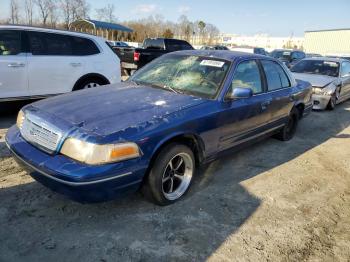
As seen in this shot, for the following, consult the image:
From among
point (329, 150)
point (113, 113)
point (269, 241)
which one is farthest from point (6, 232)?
point (329, 150)

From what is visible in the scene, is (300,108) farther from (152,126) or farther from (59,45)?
(59,45)

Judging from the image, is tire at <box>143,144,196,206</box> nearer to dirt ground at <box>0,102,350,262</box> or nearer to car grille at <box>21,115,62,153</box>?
dirt ground at <box>0,102,350,262</box>

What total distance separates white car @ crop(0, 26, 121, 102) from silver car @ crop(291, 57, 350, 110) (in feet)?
18.4

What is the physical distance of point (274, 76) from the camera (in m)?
5.34

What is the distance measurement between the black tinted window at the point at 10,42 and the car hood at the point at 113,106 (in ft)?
8.66

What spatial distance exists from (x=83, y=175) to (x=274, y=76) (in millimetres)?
3656

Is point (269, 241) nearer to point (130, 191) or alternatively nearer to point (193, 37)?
point (130, 191)

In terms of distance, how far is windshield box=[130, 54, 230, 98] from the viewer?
4.16 meters

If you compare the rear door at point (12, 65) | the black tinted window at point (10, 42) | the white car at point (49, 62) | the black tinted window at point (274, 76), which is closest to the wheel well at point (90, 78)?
the white car at point (49, 62)

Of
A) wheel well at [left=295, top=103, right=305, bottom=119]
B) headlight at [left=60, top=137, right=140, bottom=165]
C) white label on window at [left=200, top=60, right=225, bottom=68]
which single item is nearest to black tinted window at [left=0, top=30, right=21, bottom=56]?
white label on window at [left=200, top=60, right=225, bottom=68]

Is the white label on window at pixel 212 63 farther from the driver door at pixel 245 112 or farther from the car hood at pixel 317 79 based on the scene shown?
the car hood at pixel 317 79

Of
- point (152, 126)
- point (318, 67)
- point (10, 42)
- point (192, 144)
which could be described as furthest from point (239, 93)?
point (318, 67)

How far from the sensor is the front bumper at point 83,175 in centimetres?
285

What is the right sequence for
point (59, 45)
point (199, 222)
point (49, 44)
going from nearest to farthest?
point (199, 222), point (49, 44), point (59, 45)
